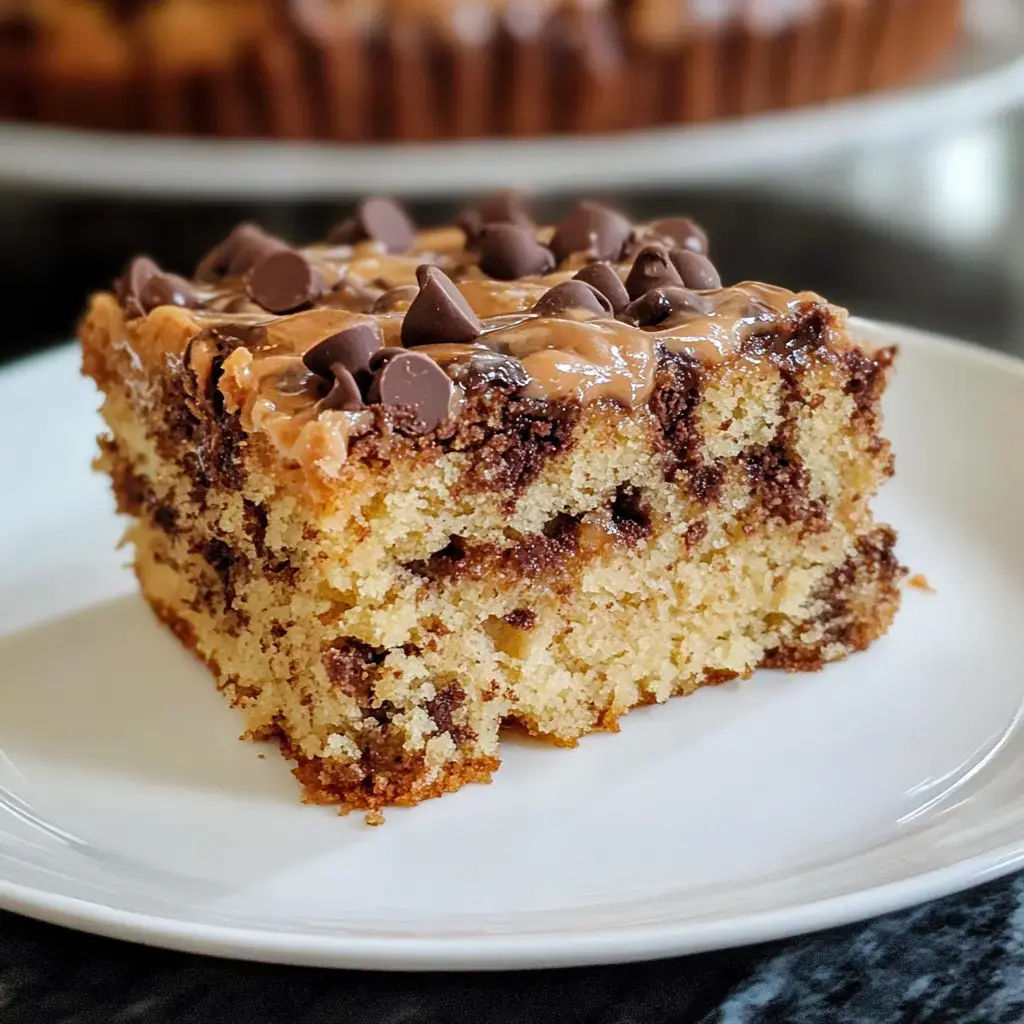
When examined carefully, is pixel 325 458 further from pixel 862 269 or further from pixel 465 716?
pixel 862 269

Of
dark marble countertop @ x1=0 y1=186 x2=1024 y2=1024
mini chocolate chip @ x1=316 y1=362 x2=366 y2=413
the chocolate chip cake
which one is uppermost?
mini chocolate chip @ x1=316 y1=362 x2=366 y2=413

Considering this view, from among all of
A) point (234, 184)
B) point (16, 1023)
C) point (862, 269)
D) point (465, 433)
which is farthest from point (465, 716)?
point (862, 269)

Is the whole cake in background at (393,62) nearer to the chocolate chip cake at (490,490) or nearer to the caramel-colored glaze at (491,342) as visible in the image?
the chocolate chip cake at (490,490)

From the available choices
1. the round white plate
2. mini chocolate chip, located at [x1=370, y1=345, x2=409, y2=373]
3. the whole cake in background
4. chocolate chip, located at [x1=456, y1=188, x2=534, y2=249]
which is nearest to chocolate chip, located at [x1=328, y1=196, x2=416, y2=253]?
chocolate chip, located at [x1=456, y1=188, x2=534, y2=249]

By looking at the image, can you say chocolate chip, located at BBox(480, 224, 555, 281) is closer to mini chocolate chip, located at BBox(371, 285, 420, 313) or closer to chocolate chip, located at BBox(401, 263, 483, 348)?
mini chocolate chip, located at BBox(371, 285, 420, 313)

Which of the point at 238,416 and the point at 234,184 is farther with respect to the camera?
the point at 234,184

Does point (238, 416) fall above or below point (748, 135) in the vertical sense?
above
